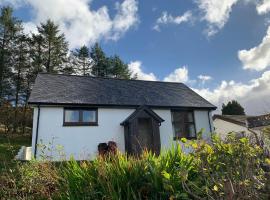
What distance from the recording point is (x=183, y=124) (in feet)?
54.3

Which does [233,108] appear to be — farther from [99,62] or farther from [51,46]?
[51,46]

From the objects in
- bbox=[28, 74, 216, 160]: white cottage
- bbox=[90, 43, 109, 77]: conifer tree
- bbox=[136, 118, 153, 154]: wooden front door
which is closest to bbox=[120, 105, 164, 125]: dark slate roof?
bbox=[28, 74, 216, 160]: white cottage

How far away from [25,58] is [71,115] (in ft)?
80.9

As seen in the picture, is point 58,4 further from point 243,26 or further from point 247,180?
point 247,180

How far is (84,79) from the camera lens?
707 inches

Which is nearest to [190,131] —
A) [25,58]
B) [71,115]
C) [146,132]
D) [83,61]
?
[146,132]

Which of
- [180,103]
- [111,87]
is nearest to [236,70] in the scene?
[180,103]

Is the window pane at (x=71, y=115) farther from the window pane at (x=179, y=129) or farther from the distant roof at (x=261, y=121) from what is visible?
the distant roof at (x=261, y=121)

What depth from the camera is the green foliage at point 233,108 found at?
41.6 metres

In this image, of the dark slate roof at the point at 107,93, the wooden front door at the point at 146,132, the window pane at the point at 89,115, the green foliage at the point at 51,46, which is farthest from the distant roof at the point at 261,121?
the green foliage at the point at 51,46

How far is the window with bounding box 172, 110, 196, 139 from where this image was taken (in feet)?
53.6

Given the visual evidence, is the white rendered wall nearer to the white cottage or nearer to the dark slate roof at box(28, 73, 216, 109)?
the white cottage

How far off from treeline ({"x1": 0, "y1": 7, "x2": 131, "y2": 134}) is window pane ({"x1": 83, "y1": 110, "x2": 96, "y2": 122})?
17.9m

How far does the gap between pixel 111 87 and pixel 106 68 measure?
25833 millimetres
